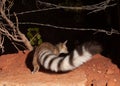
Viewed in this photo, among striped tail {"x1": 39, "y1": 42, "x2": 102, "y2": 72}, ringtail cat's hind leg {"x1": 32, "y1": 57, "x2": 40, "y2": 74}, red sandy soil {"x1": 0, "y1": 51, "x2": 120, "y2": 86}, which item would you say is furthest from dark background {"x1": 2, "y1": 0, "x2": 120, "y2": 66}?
Result: striped tail {"x1": 39, "y1": 42, "x2": 102, "y2": 72}

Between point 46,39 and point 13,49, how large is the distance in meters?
1.06

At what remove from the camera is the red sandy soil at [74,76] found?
4.93 metres

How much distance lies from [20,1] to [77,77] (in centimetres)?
368

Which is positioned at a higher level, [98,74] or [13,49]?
[98,74]

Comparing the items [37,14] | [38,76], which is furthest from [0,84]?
[37,14]

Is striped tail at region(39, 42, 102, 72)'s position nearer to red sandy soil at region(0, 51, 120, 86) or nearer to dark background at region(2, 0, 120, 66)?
red sandy soil at region(0, 51, 120, 86)

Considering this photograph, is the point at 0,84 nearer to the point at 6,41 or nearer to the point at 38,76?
the point at 38,76

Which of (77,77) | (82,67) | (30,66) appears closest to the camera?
(77,77)

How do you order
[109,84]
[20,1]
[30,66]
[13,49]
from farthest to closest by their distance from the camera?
[13,49] → [20,1] → [30,66] → [109,84]

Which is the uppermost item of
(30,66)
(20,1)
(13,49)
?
(20,1)

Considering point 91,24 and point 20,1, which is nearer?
point 91,24

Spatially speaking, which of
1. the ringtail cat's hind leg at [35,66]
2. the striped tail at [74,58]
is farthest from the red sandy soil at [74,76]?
the striped tail at [74,58]

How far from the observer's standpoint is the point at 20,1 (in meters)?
8.05

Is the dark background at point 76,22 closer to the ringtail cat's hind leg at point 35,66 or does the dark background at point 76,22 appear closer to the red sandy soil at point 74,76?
the red sandy soil at point 74,76
